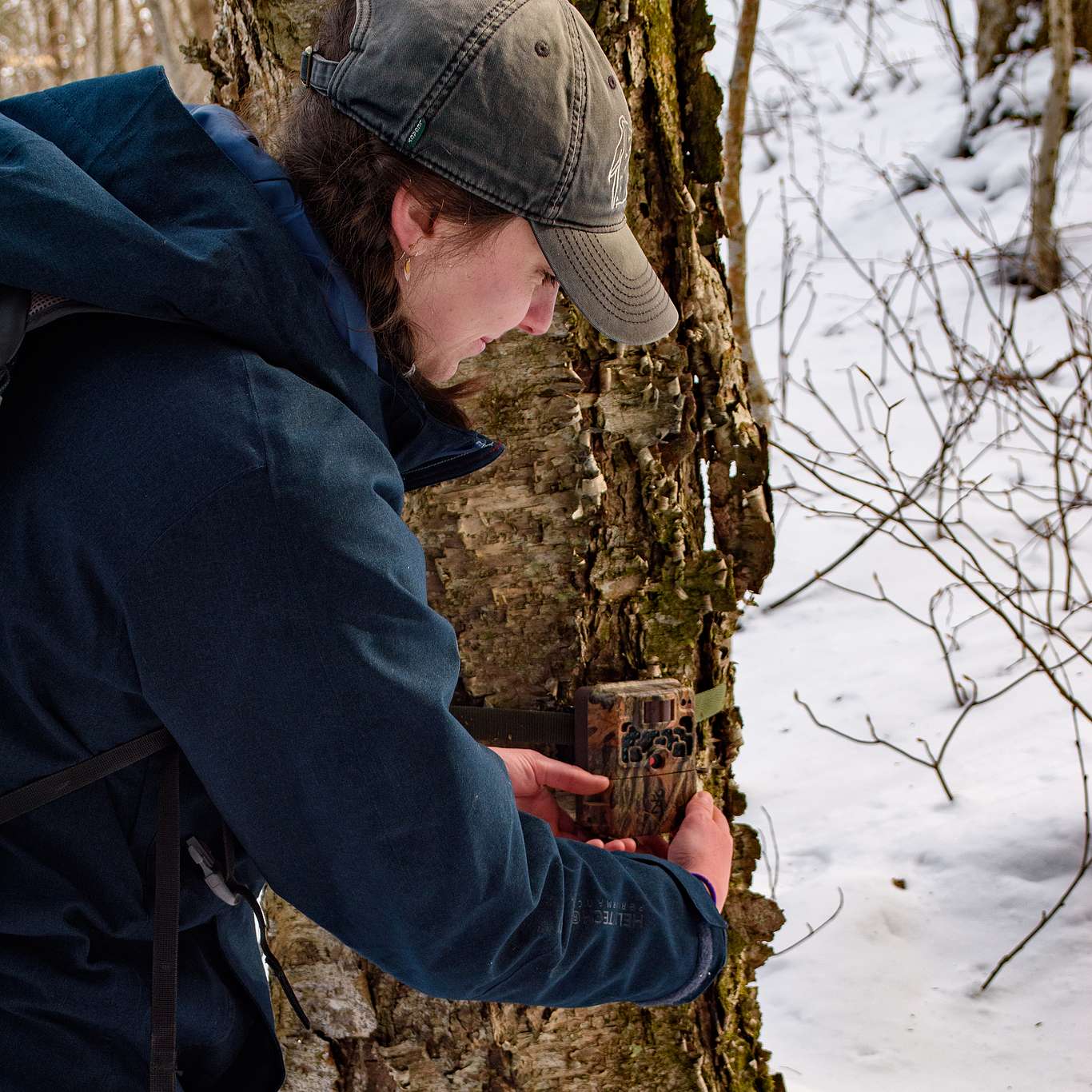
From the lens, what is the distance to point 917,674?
15.0ft

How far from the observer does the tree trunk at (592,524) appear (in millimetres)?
1746

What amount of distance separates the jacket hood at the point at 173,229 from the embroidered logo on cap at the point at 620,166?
0.33 m

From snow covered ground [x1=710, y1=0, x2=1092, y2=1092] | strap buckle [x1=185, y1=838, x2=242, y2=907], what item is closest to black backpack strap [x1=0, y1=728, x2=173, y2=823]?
strap buckle [x1=185, y1=838, x2=242, y2=907]

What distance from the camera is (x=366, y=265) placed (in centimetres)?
123

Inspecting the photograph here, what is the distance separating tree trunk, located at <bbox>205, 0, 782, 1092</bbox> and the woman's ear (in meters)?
0.47

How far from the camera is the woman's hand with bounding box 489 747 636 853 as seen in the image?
1632mm

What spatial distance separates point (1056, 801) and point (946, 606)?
159 cm

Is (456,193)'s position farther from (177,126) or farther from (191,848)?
(191,848)

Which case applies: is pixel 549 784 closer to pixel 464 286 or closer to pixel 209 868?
pixel 209 868

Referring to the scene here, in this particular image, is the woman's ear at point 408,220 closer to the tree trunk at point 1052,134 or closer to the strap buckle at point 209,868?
the strap buckle at point 209,868

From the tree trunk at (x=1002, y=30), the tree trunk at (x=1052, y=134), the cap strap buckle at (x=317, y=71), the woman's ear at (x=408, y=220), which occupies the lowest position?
the woman's ear at (x=408, y=220)

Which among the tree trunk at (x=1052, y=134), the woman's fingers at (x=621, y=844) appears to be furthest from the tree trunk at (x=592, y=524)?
the tree trunk at (x=1052, y=134)

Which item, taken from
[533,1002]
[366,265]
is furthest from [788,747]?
[366,265]

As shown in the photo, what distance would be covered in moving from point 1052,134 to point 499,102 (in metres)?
6.13
